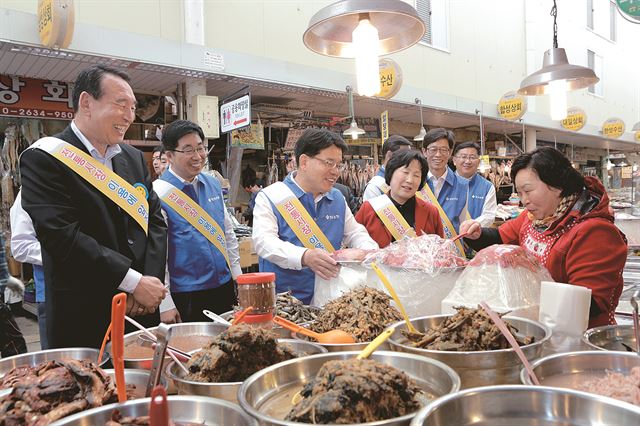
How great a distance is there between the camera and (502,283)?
1598 millimetres

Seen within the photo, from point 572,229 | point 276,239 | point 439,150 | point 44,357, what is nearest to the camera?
point 44,357

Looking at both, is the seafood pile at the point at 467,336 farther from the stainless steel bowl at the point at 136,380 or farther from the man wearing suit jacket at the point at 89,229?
the man wearing suit jacket at the point at 89,229

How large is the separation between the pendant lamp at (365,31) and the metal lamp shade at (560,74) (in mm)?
1475

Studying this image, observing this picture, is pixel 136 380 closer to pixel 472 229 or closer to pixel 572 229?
pixel 572 229

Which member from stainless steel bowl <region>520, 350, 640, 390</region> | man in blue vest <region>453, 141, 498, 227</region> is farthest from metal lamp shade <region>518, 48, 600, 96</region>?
stainless steel bowl <region>520, 350, 640, 390</region>

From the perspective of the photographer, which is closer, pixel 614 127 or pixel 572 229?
pixel 572 229

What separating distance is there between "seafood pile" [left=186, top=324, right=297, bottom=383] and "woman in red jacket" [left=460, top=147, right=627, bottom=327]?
50.8 inches

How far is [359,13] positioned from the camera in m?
2.03

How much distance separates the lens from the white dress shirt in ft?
7.63

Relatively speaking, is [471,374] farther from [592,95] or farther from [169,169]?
[592,95]

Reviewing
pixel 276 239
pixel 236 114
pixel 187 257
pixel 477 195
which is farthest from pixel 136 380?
pixel 236 114

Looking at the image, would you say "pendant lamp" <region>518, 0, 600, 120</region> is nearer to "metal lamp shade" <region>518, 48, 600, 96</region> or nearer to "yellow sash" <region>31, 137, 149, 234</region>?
"metal lamp shade" <region>518, 48, 600, 96</region>

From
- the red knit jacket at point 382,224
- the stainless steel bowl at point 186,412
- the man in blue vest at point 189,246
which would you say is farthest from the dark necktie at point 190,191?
the stainless steel bowl at point 186,412

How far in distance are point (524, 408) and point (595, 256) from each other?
1.21 m
